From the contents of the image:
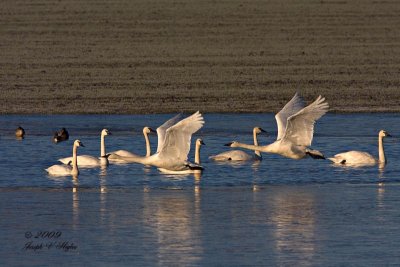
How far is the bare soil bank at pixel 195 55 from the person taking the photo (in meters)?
26.2

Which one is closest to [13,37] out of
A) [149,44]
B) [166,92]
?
[149,44]

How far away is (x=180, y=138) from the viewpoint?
16.6 meters

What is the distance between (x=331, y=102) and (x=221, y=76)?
12.6 feet

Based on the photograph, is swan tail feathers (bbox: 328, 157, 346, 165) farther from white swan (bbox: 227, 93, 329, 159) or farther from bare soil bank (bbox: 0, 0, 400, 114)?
bare soil bank (bbox: 0, 0, 400, 114)

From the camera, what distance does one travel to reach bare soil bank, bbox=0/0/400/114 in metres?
26.2

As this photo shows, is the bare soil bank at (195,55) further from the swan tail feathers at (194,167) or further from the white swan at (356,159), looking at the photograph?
the swan tail feathers at (194,167)

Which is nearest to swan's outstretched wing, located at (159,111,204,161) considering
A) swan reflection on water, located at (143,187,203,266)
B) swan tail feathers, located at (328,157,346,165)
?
swan reflection on water, located at (143,187,203,266)

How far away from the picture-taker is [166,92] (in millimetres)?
26922

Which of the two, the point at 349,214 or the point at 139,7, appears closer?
the point at 349,214

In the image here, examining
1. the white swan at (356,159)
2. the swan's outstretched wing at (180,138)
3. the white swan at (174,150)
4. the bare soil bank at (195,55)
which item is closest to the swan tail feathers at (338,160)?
the white swan at (356,159)

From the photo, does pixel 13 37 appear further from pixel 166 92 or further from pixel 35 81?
pixel 166 92

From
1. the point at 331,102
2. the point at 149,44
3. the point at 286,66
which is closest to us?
the point at 331,102

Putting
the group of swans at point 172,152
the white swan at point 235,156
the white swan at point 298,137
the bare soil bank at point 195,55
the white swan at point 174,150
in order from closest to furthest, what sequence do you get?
the group of swans at point 172,152
the white swan at point 174,150
the white swan at point 298,137
the white swan at point 235,156
the bare soil bank at point 195,55

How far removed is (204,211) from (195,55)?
17.1 m
